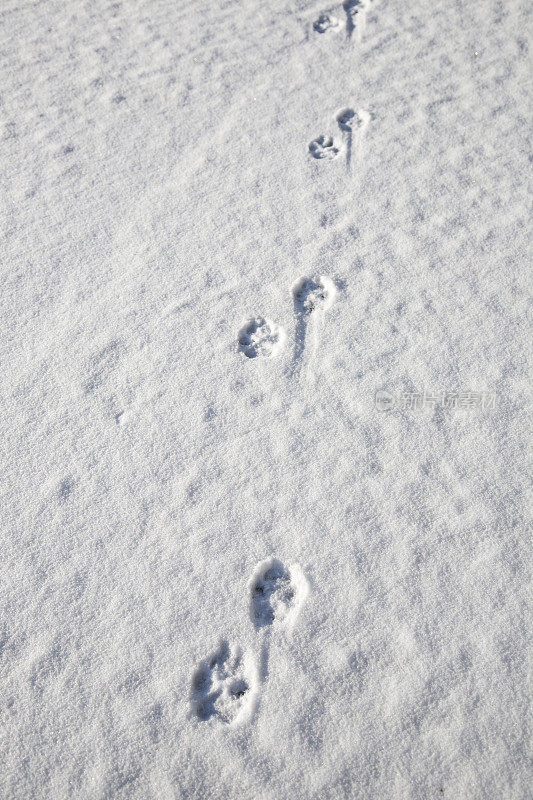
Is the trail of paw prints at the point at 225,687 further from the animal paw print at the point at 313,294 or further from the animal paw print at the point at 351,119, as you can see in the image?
the animal paw print at the point at 351,119

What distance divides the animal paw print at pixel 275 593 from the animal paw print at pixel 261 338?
→ 0.77 meters

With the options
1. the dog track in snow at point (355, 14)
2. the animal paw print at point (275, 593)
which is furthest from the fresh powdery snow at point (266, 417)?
the dog track in snow at point (355, 14)

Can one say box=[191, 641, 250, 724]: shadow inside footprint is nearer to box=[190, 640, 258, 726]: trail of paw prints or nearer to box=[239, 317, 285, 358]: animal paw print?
box=[190, 640, 258, 726]: trail of paw prints

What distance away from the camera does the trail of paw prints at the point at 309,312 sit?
6.53 ft

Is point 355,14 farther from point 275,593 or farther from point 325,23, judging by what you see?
point 275,593

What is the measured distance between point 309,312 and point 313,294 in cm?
9

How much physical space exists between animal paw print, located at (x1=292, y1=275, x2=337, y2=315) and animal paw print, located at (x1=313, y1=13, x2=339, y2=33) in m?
1.75

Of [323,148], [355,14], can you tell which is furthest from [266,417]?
[355,14]

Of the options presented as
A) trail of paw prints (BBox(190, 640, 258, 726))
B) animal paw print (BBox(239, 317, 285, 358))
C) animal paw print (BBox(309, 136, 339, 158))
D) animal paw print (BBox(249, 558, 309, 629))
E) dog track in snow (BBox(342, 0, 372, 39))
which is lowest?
trail of paw prints (BBox(190, 640, 258, 726))

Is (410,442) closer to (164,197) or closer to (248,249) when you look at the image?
(248,249)

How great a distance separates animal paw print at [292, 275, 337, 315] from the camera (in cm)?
209

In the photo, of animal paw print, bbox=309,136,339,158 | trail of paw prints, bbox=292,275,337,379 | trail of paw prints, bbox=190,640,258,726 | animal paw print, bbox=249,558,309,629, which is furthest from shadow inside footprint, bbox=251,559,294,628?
animal paw print, bbox=309,136,339,158

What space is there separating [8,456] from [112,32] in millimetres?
2515

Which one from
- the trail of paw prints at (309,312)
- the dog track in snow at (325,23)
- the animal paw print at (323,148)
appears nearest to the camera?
the trail of paw prints at (309,312)
